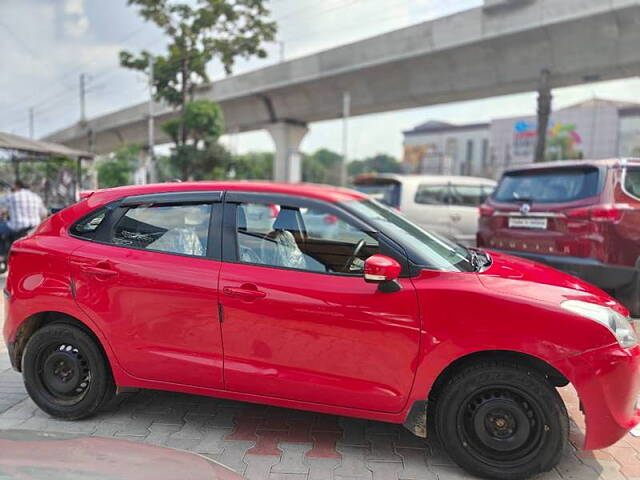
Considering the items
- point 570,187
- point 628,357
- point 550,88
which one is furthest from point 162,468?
point 550,88

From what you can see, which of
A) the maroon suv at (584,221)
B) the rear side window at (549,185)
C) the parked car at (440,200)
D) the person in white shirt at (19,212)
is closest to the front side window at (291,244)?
the maroon suv at (584,221)

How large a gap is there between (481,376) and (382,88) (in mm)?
24553

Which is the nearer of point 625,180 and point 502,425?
point 502,425

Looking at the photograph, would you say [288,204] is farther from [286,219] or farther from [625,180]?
[625,180]

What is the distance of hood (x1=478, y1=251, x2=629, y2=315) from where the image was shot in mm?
2756

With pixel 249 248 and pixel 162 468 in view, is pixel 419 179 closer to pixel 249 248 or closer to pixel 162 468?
pixel 249 248

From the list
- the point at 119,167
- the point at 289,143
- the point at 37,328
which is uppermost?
the point at 289,143

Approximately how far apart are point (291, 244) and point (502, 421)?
1.56 m

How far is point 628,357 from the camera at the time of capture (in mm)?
2615

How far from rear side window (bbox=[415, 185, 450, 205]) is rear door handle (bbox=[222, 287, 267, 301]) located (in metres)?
7.85

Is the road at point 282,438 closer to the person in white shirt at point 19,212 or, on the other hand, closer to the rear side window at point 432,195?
the person in white shirt at point 19,212

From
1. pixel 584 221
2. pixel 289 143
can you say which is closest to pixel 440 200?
pixel 584 221

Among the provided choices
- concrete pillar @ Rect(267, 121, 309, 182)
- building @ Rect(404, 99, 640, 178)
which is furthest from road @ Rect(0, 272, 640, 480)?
building @ Rect(404, 99, 640, 178)

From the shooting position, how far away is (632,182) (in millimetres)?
5516
